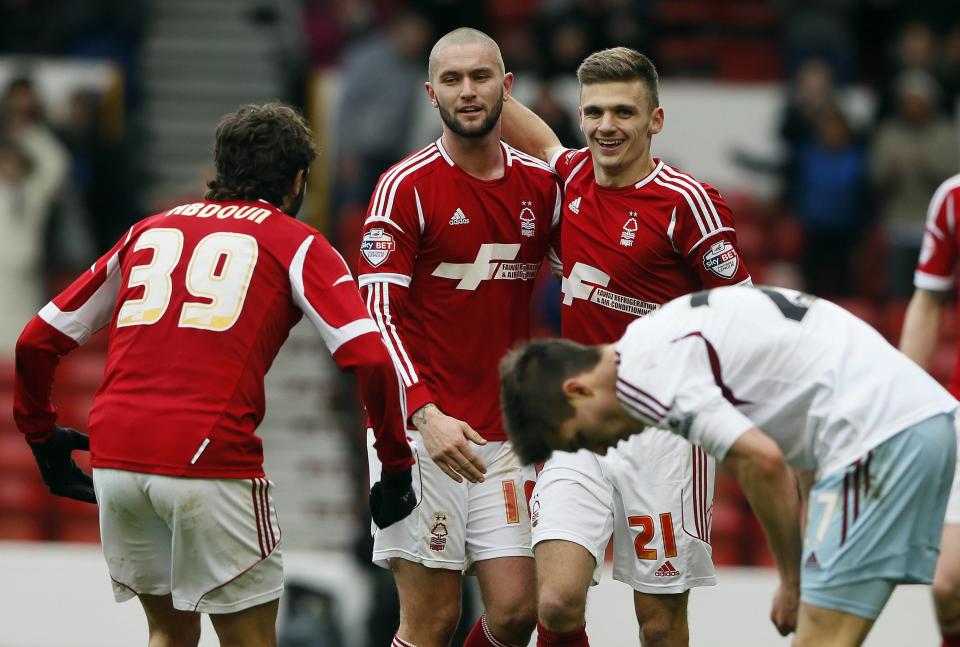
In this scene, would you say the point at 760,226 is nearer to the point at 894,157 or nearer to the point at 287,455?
the point at 894,157

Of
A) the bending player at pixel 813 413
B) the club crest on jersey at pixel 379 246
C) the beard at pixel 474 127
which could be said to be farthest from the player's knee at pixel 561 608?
the beard at pixel 474 127

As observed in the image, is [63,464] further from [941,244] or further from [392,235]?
[941,244]

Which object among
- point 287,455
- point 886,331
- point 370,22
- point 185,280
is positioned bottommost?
point 287,455

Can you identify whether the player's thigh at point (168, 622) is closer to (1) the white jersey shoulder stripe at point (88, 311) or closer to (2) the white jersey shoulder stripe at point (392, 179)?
(1) the white jersey shoulder stripe at point (88, 311)

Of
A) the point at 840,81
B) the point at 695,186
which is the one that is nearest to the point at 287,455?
the point at 840,81

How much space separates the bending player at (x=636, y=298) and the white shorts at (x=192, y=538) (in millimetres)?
1098

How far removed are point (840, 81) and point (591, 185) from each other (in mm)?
6886

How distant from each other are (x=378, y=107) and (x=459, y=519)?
6.24 m

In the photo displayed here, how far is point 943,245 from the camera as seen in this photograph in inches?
243

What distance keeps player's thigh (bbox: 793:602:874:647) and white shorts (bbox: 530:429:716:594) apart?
1.34 metres

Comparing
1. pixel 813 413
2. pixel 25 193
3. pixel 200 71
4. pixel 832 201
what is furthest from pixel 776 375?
pixel 200 71

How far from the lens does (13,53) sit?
45.1 feet

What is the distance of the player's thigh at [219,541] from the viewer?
15.9 ft

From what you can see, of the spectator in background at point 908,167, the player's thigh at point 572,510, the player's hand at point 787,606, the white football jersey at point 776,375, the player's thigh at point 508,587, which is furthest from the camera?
the spectator in background at point 908,167
